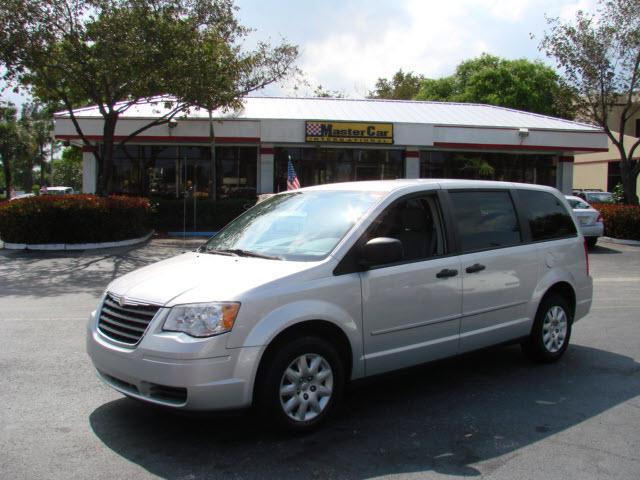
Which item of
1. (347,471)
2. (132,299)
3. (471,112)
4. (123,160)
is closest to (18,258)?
(123,160)

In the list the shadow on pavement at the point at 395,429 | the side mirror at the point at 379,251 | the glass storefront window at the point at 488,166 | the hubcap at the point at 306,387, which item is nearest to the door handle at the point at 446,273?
the side mirror at the point at 379,251

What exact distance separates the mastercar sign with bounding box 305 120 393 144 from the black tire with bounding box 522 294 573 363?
60.7ft

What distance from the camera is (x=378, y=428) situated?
4.42 meters

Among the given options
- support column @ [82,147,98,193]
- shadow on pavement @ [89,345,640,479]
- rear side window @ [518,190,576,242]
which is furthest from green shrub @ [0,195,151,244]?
rear side window @ [518,190,576,242]

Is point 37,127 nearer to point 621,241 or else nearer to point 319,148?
point 319,148

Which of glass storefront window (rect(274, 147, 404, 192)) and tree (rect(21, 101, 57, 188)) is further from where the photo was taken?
tree (rect(21, 101, 57, 188))

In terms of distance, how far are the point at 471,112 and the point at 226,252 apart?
86.2ft

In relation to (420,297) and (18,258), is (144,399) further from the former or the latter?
(18,258)

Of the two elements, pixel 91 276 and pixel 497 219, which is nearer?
pixel 497 219

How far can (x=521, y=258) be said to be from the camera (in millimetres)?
5672

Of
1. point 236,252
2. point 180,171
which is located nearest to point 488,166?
point 180,171

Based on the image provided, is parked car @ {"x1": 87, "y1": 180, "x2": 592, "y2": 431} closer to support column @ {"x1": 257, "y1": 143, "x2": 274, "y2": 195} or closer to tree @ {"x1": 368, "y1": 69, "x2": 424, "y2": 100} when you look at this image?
support column @ {"x1": 257, "y1": 143, "x2": 274, "y2": 195}

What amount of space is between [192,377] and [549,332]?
3816 mm

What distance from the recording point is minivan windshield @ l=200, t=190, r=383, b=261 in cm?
463
